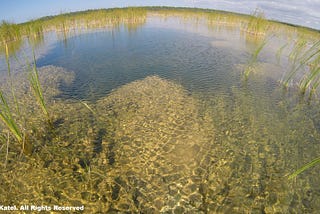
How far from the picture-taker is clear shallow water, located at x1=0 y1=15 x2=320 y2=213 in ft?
13.5

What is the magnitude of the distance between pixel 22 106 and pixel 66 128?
7.65 ft

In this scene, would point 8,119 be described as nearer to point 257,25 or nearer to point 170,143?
point 170,143

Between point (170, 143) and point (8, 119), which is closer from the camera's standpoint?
point (8, 119)

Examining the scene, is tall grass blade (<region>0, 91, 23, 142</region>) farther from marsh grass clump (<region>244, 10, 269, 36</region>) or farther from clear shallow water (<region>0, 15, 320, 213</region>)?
marsh grass clump (<region>244, 10, 269, 36</region>)

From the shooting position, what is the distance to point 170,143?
5.63 m

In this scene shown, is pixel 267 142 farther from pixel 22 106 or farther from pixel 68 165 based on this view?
pixel 22 106

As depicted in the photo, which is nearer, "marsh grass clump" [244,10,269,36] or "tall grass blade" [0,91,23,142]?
"tall grass blade" [0,91,23,142]

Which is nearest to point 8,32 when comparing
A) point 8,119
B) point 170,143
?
point 8,119

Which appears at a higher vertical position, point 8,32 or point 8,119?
point 8,32

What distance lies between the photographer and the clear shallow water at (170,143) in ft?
13.5

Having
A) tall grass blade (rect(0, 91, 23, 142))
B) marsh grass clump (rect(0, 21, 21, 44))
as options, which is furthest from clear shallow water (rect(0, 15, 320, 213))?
marsh grass clump (rect(0, 21, 21, 44))

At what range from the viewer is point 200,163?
4977mm

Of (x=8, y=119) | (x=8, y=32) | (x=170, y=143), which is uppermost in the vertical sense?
(x=8, y=32)

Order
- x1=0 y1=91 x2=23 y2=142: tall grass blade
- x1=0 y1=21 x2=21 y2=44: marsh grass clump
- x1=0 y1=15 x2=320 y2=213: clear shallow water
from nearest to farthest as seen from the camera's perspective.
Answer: x1=0 y1=91 x2=23 y2=142: tall grass blade, x1=0 y1=15 x2=320 y2=213: clear shallow water, x1=0 y1=21 x2=21 y2=44: marsh grass clump
